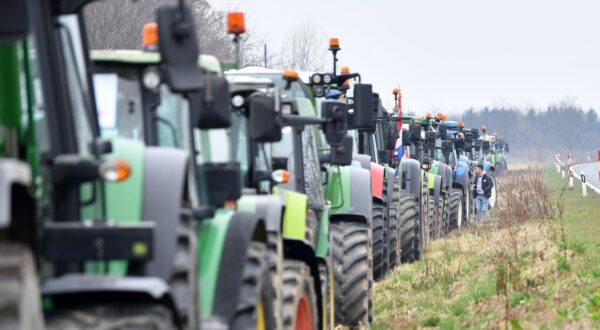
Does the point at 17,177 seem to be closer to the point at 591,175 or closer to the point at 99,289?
the point at 99,289

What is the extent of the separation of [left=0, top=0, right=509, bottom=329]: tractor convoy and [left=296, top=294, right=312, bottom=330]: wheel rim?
0.02 m

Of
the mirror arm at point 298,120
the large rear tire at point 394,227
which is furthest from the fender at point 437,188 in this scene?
the mirror arm at point 298,120

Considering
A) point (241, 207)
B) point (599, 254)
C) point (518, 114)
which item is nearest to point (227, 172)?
point (241, 207)

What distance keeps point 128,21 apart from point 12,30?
1309 inches

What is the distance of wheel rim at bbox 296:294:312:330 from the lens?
8.49m

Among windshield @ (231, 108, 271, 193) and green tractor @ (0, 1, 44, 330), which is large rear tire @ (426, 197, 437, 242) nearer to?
windshield @ (231, 108, 271, 193)

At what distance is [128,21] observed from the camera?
37.0 m

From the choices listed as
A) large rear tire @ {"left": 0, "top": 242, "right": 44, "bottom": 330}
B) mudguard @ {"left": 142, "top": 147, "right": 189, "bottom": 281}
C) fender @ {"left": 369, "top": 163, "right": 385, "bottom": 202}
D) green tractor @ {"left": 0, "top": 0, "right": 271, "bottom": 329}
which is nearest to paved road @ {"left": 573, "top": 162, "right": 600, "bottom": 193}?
fender @ {"left": 369, "top": 163, "right": 385, "bottom": 202}

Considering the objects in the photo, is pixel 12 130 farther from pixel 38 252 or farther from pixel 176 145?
pixel 176 145

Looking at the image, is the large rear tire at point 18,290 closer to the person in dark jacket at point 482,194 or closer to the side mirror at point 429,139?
the side mirror at point 429,139

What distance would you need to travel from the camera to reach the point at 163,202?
573cm

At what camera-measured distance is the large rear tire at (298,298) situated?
312 inches

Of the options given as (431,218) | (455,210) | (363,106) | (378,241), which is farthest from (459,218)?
(363,106)

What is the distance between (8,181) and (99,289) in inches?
39.5
